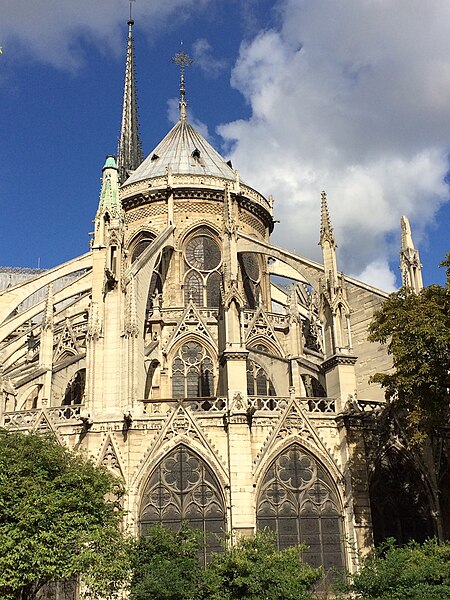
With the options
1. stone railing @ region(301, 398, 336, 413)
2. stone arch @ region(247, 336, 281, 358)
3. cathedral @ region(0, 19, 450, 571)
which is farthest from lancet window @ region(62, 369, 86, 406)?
stone railing @ region(301, 398, 336, 413)

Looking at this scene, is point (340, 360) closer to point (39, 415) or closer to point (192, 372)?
point (192, 372)

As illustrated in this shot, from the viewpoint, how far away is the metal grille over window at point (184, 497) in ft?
74.1

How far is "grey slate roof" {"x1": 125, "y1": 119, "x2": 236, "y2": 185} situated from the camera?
37438mm

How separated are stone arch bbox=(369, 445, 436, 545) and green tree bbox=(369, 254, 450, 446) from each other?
11.9 ft

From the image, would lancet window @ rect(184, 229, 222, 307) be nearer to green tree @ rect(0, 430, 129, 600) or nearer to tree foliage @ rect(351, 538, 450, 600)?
green tree @ rect(0, 430, 129, 600)

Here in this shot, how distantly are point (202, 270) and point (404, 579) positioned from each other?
20442 millimetres

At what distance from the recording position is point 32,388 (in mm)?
28641

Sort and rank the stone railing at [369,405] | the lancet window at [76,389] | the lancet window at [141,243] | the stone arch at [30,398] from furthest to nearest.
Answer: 1. the lancet window at [141,243]
2. the lancet window at [76,389]
3. the stone arch at [30,398]
4. the stone railing at [369,405]

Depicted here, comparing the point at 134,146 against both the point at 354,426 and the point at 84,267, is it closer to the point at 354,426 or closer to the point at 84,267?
the point at 84,267

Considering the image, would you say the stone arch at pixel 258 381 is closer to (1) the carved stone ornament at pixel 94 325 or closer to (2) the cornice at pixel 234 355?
(2) the cornice at pixel 234 355

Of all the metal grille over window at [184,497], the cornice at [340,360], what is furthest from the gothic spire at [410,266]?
the metal grille over window at [184,497]

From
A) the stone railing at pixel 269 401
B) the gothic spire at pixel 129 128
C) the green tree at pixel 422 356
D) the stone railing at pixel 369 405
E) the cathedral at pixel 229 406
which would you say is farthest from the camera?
the gothic spire at pixel 129 128

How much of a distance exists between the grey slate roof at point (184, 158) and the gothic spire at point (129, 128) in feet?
91.0

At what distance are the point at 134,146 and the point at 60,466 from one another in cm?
5794
